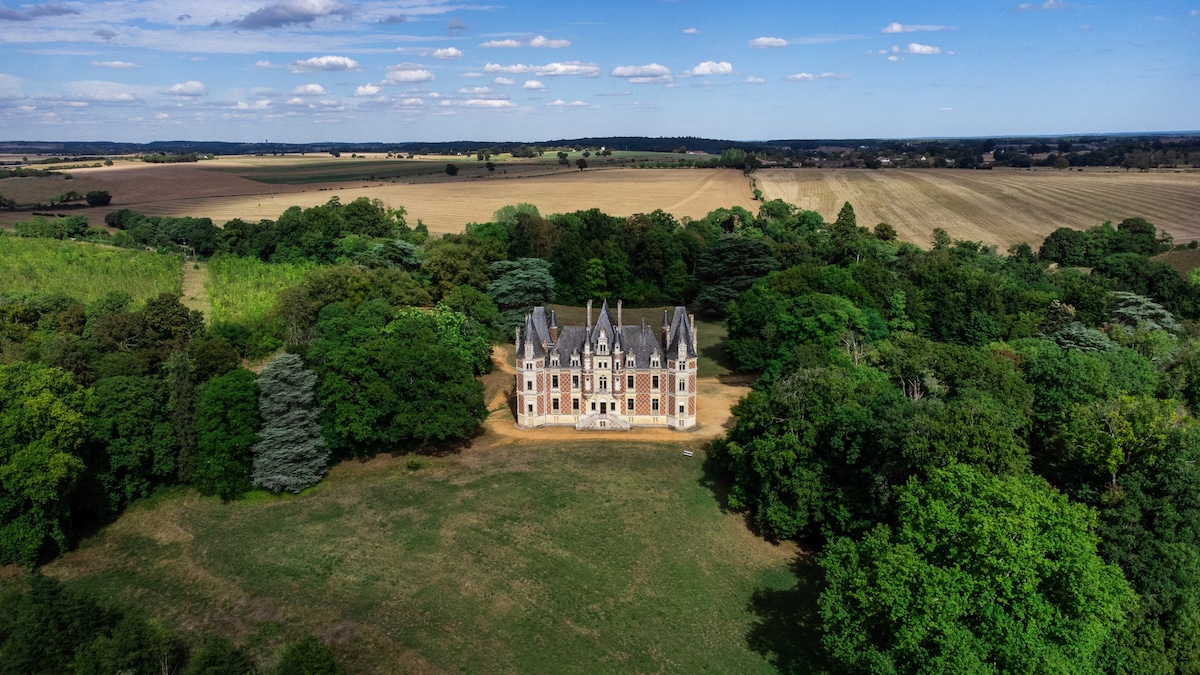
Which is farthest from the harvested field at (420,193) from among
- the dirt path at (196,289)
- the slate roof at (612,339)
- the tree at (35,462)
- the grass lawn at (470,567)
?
the tree at (35,462)

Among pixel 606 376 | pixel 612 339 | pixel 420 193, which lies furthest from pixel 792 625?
pixel 420 193

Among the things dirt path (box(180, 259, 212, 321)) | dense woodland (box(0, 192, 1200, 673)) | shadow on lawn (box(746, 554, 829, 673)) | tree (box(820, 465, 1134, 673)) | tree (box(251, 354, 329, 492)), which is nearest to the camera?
tree (box(820, 465, 1134, 673))

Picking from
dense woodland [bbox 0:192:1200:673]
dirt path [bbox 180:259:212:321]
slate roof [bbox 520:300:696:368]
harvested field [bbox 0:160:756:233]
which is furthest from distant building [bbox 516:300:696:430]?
harvested field [bbox 0:160:756:233]

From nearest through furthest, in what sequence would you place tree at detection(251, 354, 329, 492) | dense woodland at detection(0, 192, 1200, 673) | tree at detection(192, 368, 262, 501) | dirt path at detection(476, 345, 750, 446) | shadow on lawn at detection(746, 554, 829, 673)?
dense woodland at detection(0, 192, 1200, 673)
shadow on lawn at detection(746, 554, 829, 673)
tree at detection(192, 368, 262, 501)
tree at detection(251, 354, 329, 492)
dirt path at detection(476, 345, 750, 446)

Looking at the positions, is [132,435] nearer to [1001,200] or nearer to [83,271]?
[83,271]

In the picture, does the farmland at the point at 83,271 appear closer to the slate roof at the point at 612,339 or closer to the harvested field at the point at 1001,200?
the slate roof at the point at 612,339

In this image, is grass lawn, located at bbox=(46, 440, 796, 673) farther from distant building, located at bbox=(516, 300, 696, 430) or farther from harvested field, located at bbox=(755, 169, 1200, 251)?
harvested field, located at bbox=(755, 169, 1200, 251)
